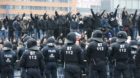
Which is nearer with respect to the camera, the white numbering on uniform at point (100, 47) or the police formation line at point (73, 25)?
the white numbering on uniform at point (100, 47)

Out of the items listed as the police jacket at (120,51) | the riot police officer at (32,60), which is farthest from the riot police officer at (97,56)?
the riot police officer at (32,60)

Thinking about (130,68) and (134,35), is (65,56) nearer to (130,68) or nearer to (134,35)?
(130,68)

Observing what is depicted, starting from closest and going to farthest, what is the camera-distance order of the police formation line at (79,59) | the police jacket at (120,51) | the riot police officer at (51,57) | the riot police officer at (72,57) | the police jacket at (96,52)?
1. the police formation line at (79,59)
2. the riot police officer at (72,57)
3. the police jacket at (96,52)
4. the police jacket at (120,51)
5. the riot police officer at (51,57)

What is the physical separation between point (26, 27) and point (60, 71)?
17.7 metres

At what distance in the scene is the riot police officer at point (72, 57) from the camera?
18.0 m

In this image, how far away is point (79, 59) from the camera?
18109 millimetres

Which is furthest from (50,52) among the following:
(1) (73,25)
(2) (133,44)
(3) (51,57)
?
(1) (73,25)

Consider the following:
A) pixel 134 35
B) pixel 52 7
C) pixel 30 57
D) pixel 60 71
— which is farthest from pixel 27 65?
pixel 52 7

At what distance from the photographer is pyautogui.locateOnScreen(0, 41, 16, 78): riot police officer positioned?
802 inches

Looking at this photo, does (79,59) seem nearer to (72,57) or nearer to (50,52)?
(72,57)

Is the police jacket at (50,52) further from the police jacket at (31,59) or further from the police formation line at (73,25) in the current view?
the police formation line at (73,25)

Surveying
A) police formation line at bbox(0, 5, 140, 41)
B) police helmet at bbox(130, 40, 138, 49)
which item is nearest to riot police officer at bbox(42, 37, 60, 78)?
police helmet at bbox(130, 40, 138, 49)

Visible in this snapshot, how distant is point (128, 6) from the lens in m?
89.6

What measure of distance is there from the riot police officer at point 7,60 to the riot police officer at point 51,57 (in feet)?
3.86
